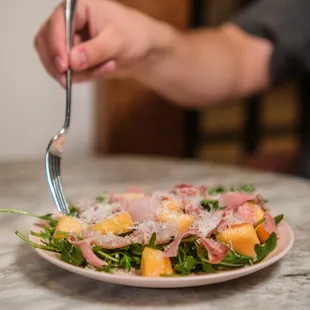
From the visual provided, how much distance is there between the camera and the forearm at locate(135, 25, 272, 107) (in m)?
1.26

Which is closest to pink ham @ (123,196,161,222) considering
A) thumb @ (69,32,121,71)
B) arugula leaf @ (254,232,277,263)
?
arugula leaf @ (254,232,277,263)

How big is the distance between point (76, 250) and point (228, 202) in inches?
8.1

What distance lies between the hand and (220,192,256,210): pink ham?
31 cm

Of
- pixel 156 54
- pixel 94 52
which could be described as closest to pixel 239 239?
pixel 94 52

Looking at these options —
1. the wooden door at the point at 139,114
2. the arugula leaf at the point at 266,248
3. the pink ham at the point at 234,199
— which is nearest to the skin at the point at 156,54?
the pink ham at the point at 234,199

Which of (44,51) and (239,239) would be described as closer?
(239,239)

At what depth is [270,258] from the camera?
0.59 metres

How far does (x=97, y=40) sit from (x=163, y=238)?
0.45 metres

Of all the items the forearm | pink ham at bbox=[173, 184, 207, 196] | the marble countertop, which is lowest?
the marble countertop

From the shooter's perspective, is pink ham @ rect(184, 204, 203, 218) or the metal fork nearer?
pink ham @ rect(184, 204, 203, 218)

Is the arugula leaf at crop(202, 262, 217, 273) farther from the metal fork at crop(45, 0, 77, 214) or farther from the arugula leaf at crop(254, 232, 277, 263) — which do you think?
the metal fork at crop(45, 0, 77, 214)

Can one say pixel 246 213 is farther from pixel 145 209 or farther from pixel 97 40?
pixel 97 40

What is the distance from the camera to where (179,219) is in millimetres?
592

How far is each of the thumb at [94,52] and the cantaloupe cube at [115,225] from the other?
0.34 metres
